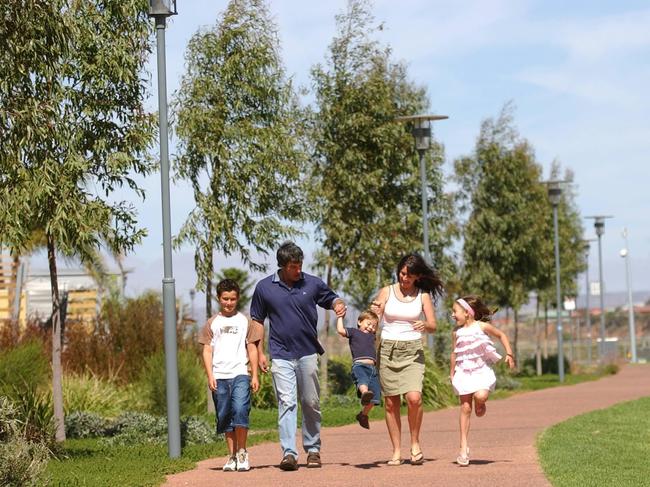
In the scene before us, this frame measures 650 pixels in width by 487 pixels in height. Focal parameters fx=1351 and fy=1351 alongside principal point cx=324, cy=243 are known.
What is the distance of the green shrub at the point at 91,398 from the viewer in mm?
19531

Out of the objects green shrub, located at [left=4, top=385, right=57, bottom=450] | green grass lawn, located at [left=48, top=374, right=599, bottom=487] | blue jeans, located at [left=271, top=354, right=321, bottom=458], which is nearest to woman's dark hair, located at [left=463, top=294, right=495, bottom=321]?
blue jeans, located at [left=271, top=354, right=321, bottom=458]

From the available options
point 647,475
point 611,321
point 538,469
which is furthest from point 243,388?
point 611,321

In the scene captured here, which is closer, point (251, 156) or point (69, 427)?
point (69, 427)

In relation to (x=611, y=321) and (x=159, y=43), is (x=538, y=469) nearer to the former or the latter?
(x=159, y=43)

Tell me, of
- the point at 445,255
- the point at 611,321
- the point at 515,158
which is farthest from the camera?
the point at 611,321

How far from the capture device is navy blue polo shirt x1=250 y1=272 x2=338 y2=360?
1188 centimetres

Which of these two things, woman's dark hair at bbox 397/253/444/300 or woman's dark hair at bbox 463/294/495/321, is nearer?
woman's dark hair at bbox 397/253/444/300

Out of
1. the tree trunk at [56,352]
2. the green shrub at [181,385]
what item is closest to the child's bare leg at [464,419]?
the tree trunk at [56,352]

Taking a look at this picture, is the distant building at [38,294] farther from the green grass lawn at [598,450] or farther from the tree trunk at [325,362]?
the green grass lawn at [598,450]

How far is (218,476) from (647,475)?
3.65 m

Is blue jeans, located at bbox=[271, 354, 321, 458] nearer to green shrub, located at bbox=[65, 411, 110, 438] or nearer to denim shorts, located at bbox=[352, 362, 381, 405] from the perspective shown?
denim shorts, located at bbox=[352, 362, 381, 405]

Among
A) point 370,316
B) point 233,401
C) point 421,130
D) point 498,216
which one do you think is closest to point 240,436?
point 233,401

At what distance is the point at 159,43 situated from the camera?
548 inches

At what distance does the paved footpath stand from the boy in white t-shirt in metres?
0.43
